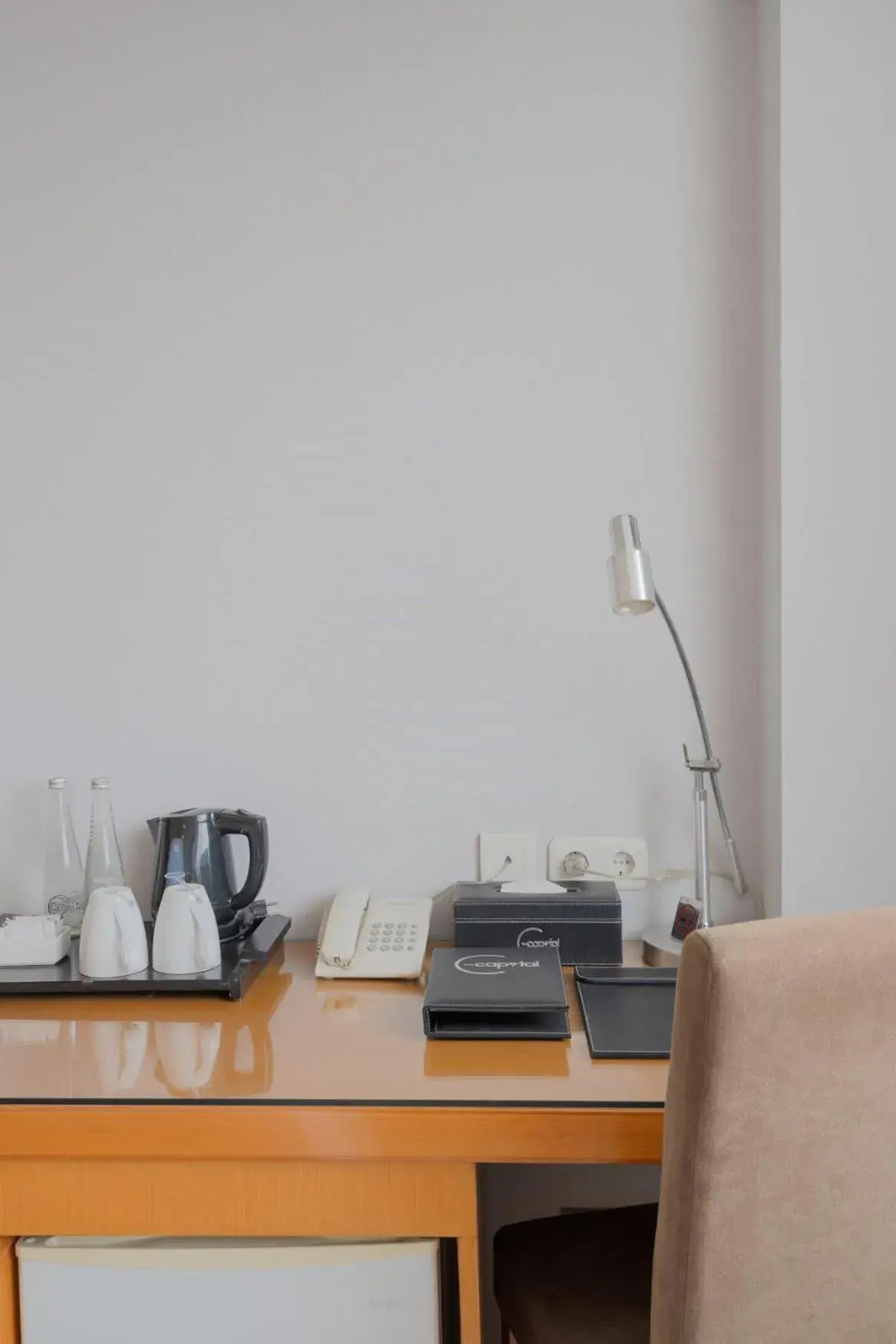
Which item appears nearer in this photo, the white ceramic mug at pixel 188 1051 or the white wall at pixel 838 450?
the white ceramic mug at pixel 188 1051

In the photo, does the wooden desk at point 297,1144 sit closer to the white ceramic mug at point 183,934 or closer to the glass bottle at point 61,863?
the white ceramic mug at point 183,934

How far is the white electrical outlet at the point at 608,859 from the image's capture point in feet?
5.66

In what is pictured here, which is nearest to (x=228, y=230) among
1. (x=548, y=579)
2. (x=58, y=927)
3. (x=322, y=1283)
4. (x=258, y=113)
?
(x=258, y=113)

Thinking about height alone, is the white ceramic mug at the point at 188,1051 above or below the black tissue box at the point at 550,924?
below

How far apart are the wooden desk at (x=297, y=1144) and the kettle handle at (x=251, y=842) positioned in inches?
16.6

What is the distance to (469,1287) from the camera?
113cm

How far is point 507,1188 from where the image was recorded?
1743 millimetres

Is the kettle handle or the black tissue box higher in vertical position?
the kettle handle

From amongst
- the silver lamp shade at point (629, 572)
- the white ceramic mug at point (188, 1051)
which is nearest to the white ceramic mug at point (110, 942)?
the white ceramic mug at point (188, 1051)

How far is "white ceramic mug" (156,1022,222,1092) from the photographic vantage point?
1.19m

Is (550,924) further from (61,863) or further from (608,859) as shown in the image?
(61,863)

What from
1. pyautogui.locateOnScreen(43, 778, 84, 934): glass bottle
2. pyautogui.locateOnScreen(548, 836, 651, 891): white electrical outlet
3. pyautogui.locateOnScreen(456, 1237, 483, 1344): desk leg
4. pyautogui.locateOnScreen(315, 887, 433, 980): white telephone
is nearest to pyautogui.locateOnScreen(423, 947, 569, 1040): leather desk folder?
pyautogui.locateOnScreen(315, 887, 433, 980): white telephone

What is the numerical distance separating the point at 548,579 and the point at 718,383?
421mm

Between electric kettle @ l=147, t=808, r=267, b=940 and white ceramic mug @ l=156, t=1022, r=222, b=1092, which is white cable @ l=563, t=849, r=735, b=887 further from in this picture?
white ceramic mug @ l=156, t=1022, r=222, b=1092
